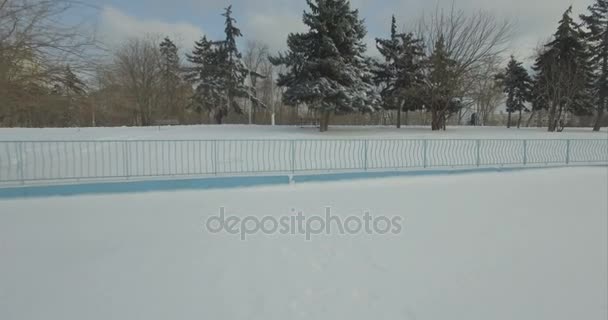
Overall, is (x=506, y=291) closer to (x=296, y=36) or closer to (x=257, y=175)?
(x=257, y=175)

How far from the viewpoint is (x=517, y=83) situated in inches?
1178

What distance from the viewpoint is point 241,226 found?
4.50m

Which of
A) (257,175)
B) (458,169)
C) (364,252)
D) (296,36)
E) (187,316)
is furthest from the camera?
(296,36)

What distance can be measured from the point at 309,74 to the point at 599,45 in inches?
994

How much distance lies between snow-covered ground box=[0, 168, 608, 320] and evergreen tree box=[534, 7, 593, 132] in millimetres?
23728

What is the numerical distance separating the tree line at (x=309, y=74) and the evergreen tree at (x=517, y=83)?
0.10 meters

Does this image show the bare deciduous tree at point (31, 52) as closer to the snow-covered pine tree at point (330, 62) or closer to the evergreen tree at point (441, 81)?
the snow-covered pine tree at point (330, 62)

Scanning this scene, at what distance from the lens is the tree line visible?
5.29m

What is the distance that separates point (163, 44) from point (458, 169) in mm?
32978

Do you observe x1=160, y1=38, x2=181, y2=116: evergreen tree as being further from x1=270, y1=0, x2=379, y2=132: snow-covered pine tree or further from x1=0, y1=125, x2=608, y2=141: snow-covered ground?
x1=270, y1=0, x2=379, y2=132: snow-covered pine tree

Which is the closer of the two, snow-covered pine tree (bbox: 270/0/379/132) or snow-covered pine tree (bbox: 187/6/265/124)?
snow-covered pine tree (bbox: 270/0/379/132)

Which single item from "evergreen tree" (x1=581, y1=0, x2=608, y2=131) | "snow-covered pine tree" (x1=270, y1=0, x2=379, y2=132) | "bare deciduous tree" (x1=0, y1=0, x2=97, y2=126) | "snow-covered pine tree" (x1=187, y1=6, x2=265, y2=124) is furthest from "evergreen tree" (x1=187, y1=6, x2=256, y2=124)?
"evergreen tree" (x1=581, y1=0, x2=608, y2=131)

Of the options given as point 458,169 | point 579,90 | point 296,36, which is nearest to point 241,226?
point 458,169

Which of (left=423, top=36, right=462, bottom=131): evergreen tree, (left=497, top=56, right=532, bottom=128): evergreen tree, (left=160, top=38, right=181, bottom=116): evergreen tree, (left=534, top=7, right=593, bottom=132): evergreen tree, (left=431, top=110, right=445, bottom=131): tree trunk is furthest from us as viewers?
(left=160, top=38, right=181, bottom=116): evergreen tree
